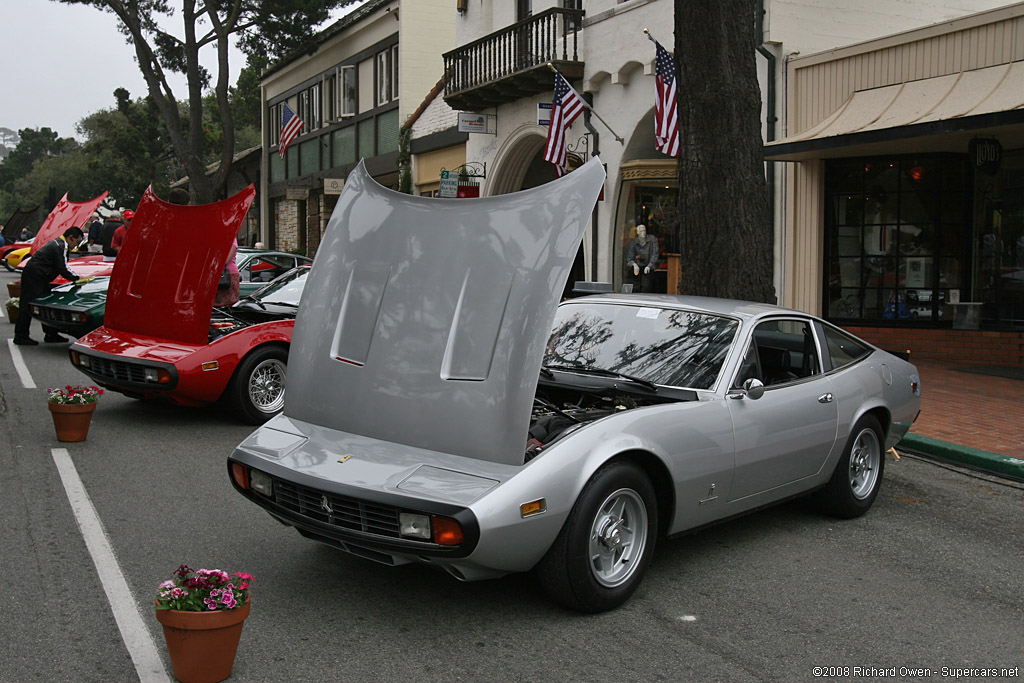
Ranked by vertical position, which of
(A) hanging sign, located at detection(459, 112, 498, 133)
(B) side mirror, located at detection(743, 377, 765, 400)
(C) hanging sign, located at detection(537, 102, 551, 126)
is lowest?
(B) side mirror, located at detection(743, 377, 765, 400)

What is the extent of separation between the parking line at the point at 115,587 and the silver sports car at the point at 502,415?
2.40 feet

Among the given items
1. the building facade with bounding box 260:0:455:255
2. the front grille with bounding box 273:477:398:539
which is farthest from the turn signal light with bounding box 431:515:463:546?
the building facade with bounding box 260:0:455:255

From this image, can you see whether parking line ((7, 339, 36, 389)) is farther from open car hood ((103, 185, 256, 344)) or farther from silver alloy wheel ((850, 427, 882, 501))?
silver alloy wheel ((850, 427, 882, 501))

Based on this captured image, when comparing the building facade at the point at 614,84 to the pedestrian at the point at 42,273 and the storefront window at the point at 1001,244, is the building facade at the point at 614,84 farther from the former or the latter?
the pedestrian at the point at 42,273

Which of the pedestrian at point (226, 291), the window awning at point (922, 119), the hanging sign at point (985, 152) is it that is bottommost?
the pedestrian at point (226, 291)

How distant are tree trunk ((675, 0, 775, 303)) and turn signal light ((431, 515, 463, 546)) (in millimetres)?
5839

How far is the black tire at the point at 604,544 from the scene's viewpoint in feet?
13.7

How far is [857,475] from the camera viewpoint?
609 centimetres

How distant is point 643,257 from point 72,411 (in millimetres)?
11531

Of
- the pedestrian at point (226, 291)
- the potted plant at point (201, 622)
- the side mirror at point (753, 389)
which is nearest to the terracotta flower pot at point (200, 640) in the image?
the potted plant at point (201, 622)

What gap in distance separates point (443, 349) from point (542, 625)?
129 cm

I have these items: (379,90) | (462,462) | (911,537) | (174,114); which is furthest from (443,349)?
(174,114)

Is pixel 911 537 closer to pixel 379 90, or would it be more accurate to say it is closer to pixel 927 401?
pixel 927 401

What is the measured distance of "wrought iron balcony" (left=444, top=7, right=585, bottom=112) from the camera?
19688 mm
